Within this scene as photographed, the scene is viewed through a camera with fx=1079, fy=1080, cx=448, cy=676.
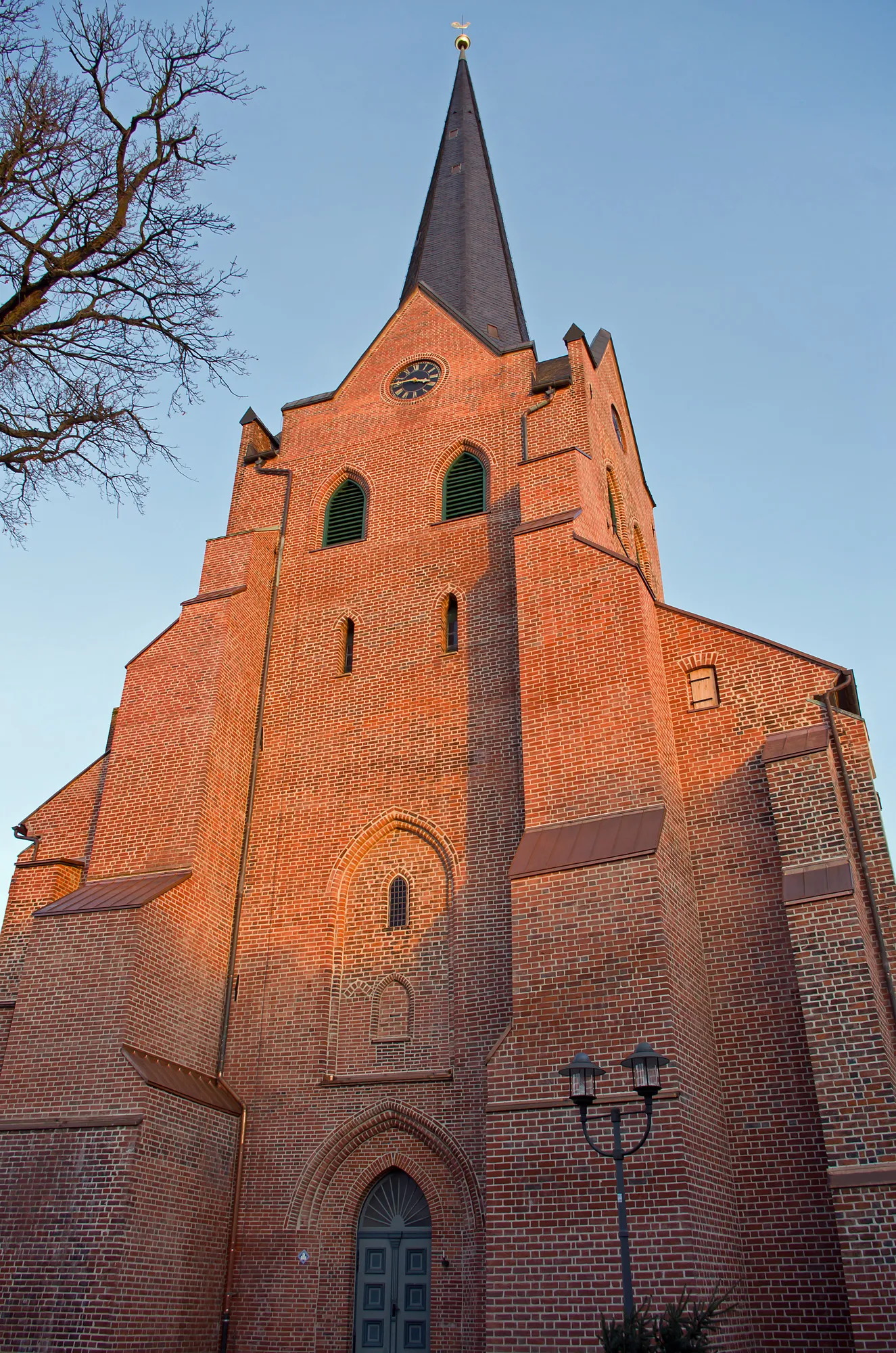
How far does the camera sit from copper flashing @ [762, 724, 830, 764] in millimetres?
11492

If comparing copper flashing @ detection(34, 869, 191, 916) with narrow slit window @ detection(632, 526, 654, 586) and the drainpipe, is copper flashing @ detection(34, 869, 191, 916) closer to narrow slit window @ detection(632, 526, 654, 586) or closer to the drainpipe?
the drainpipe

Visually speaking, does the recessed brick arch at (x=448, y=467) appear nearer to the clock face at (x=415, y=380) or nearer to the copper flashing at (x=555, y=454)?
the copper flashing at (x=555, y=454)

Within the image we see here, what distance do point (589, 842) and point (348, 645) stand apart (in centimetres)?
606

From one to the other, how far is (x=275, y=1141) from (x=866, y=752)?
26.6 feet

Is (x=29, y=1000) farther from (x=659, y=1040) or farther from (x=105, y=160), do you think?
(x=105, y=160)

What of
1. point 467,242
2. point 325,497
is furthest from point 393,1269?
point 467,242

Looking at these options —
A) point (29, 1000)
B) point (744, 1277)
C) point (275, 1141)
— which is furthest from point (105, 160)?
point (744, 1277)

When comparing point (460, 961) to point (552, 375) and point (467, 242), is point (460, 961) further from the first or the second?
point (467, 242)

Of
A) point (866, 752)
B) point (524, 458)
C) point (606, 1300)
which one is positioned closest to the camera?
point (606, 1300)

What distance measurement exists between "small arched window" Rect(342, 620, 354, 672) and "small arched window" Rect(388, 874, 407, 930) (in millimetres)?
3467

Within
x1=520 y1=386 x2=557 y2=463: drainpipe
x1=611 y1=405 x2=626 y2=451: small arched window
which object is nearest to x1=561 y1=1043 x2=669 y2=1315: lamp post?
x1=520 y1=386 x2=557 y2=463: drainpipe

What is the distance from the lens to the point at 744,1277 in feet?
32.7

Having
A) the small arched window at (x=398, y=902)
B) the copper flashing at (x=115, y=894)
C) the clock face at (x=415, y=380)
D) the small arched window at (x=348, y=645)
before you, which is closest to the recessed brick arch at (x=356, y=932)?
the small arched window at (x=398, y=902)

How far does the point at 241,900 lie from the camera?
14289 mm
